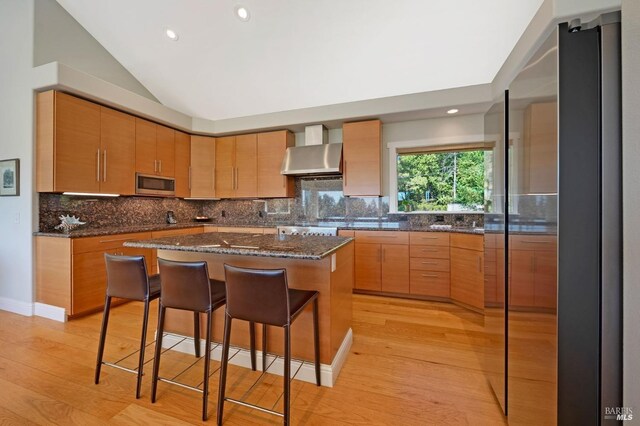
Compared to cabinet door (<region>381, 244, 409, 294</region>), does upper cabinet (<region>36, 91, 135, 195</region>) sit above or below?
above

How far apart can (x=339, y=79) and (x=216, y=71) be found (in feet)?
5.81

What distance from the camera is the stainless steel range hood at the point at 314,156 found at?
367cm

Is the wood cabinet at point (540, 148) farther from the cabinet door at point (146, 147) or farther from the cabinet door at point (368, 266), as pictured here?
the cabinet door at point (146, 147)

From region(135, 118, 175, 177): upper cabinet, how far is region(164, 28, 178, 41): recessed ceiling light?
45.2 inches

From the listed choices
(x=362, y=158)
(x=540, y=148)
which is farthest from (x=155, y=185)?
(x=540, y=148)

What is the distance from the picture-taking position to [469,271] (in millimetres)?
2865

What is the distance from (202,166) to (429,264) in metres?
3.82

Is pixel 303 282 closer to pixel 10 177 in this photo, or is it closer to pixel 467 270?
Result: pixel 467 270

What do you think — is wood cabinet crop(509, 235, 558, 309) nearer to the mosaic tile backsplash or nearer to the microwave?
the mosaic tile backsplash

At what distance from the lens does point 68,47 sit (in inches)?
127

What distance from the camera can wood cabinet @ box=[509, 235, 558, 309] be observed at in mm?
977

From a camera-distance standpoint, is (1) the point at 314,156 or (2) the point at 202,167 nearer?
(1) the point at 314,156

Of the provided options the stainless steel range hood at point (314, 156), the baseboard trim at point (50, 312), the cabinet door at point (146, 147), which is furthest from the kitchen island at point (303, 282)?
the cabinet door at point (146, 147)

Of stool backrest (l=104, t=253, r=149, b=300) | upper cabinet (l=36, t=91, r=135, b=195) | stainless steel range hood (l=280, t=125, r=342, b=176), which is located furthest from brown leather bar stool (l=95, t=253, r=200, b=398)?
stainless steel range hood (l=280, t=125, r=342, b=176)
